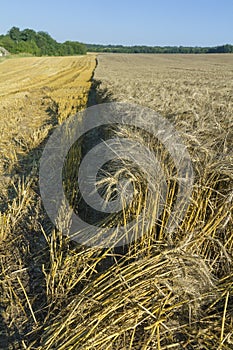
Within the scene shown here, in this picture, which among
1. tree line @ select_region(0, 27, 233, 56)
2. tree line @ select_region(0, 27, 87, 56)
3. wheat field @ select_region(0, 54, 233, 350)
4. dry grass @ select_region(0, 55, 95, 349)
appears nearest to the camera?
wheat field @ select_region(0, 54, 233, 350)

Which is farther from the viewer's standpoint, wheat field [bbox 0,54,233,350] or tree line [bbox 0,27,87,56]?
tree line [bbox 0,27,87,56]

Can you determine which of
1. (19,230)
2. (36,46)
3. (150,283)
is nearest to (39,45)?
(36,46)

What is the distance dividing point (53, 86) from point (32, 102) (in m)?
5.83

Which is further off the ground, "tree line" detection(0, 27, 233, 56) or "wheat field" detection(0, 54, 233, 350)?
"tree line" detection(0, 27, 233, 56)

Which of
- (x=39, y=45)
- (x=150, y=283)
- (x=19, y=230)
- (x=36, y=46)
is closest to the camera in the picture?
(x=150, y=283)

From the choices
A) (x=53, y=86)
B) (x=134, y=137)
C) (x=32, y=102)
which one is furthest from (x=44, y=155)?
(x=53, y=86)

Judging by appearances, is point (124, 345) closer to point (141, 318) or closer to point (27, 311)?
point (141, 318)

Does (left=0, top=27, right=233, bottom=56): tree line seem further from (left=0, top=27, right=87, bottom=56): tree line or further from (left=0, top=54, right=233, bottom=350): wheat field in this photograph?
(left=0, top=54, right=233, bottom=350): wheat field

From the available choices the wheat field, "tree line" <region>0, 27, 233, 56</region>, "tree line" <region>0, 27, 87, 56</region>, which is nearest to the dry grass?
the wheat field

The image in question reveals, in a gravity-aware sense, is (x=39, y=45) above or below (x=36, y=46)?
above

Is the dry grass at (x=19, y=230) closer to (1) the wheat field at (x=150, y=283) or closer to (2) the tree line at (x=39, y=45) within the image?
(1) the wheat field at (x=150, y=283)

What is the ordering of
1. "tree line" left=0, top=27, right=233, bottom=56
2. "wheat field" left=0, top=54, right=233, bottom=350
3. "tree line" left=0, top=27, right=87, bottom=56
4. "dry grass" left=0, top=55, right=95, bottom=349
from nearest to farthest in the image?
1. "wheat field" left=0, top=54, right=233, bottom=350
2. "dry grass" left=0, top=55, right=95, bottom=349
3. "tree line" left=0, top=27, right=233, bottom=56
4. "tree line" left=0, top=27, right=87, bottom=56

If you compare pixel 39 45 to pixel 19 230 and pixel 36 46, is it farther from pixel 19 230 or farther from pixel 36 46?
pixel 19 230

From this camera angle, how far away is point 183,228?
7.70 ft
